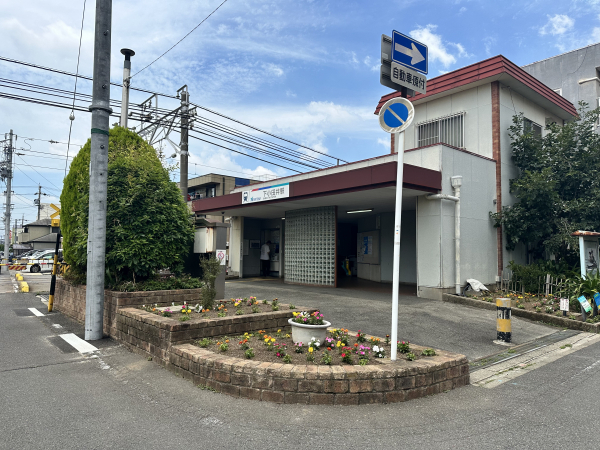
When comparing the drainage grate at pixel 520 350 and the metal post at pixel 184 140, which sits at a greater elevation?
the metal post at pixel 184 140

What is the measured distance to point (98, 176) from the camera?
705cm

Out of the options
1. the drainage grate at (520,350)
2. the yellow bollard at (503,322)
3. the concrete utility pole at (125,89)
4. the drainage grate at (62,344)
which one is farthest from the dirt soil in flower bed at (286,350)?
the concrete utility pole at (125,89)

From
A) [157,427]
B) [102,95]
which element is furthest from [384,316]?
[102,95]

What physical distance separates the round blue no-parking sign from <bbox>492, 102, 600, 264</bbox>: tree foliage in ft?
31.7

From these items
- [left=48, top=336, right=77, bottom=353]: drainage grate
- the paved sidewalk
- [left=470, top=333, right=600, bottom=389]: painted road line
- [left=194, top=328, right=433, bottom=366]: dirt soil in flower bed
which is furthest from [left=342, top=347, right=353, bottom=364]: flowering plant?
[left=48, top=336, right=77, bottom=353]: drainage grate

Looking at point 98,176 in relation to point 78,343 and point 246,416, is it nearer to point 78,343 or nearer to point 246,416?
point 78,343

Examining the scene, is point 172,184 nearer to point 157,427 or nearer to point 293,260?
point 157,427

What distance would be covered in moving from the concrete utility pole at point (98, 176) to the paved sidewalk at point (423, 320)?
4.49m

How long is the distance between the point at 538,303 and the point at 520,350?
453cm

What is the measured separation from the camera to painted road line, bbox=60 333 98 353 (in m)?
6.25

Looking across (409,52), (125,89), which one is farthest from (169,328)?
(125,89)

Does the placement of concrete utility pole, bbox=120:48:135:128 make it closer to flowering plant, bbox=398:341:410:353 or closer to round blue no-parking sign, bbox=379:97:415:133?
round blue no-parking sign, bbox=379:97:415:133

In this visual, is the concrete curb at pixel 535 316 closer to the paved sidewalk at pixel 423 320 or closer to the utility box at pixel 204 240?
the paved sidewalk at pixel 423 320

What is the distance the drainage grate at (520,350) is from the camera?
6.10m
